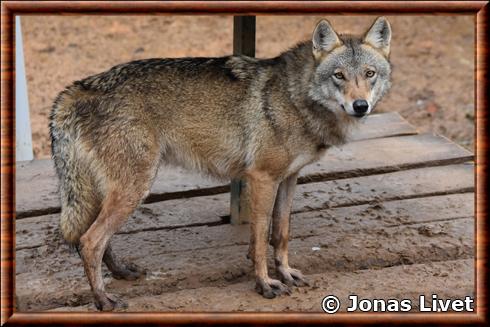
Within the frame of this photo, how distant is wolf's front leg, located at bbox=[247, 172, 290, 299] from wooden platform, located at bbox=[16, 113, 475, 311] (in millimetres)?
99

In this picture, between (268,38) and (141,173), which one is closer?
(141,173)

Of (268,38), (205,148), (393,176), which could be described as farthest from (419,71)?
(205,148)

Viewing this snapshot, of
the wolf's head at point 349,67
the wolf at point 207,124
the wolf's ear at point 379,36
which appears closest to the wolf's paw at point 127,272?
the wolf at point 207,124

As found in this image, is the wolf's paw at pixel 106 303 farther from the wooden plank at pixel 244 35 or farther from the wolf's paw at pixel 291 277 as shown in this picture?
the wooden plank at pixel 244 35

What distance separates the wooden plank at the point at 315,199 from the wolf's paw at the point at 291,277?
94cm

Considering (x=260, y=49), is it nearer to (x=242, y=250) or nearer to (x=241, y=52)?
(x=241, y=52)

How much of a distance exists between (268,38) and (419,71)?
1.97 metres

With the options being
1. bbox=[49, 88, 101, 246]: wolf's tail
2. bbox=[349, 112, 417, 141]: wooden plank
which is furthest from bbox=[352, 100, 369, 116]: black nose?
bbox=[349, 112, 417, 141]: wooden plank

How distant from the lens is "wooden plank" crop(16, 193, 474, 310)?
561 centimetres

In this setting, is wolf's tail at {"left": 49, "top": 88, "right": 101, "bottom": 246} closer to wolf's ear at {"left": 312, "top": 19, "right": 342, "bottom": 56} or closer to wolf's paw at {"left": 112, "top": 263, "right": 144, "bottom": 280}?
wolf's paw at {"left": 112, "top": 263, "right": 144, "bottom": 280}

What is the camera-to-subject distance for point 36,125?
29.1 ft

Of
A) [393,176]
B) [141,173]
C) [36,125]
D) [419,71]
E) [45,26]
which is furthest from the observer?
[45,26]

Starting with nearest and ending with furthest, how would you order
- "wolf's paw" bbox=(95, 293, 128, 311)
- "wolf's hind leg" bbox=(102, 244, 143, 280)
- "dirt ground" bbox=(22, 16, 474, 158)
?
"wolf's paw" bbox=(95, 293, 128, 311), "wolf's hind leg" bbox=(102, 244, 143, 280), "dirt ground" bbox=(22, 16, 474, 158)

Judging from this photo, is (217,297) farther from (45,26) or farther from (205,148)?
(45,26)
